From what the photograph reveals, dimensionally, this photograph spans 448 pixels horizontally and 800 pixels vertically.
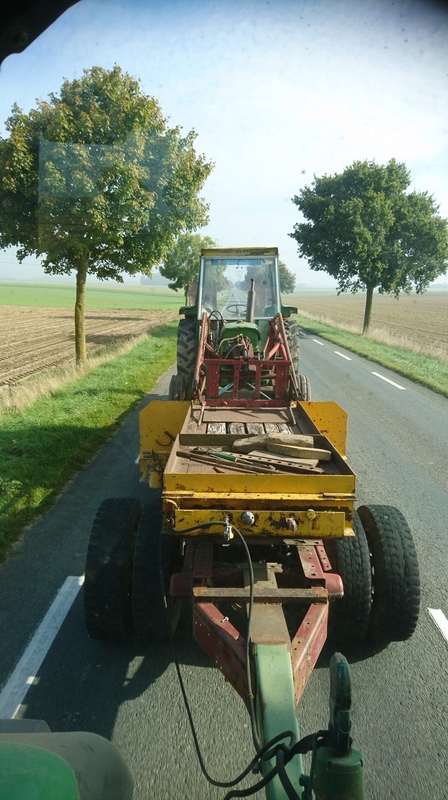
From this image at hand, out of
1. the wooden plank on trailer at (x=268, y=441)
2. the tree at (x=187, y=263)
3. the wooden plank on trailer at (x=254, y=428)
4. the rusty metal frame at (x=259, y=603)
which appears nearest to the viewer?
the rusty metal frame at (x=259, y=603)

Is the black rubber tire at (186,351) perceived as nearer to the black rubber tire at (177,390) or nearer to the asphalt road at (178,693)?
the black rubber tire at (177,390)

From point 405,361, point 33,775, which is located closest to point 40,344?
point 405,361

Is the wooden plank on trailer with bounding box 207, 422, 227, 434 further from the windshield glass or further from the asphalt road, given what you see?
the windshield glass

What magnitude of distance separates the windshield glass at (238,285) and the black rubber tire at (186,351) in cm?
47

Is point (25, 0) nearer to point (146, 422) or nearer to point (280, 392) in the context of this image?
point (146, 422)

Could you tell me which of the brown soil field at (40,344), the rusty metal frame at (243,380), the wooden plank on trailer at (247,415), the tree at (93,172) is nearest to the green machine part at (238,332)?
the rusty metal frame at (243,380)

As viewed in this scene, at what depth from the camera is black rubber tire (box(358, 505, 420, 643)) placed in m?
3.56

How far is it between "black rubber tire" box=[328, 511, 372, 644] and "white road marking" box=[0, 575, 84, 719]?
183cm

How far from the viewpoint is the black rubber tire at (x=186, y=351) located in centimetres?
843

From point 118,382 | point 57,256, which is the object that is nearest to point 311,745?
point 118,382

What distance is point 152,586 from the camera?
11.8 ft

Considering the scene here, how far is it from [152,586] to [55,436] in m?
4.87

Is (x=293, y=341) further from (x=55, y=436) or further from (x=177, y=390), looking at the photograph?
(x=55, y=436)

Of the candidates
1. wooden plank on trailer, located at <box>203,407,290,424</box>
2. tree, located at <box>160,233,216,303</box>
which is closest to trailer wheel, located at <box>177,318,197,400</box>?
wooden plank on trailer, located at <box>203,407,290,424</box>
